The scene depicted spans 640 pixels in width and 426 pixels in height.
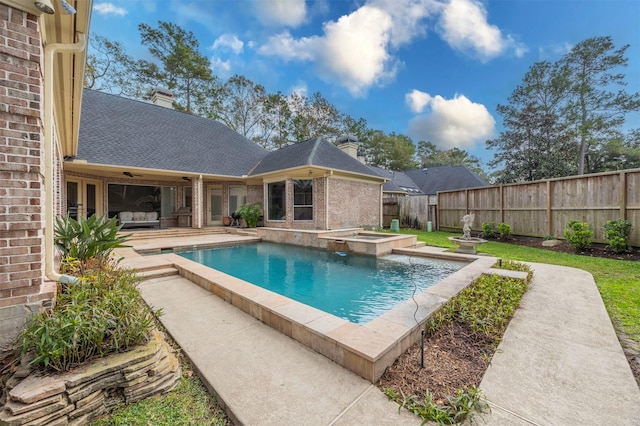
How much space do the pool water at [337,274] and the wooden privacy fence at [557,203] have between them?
4.80m

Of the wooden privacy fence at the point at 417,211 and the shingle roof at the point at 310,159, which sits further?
the wooden privacy fence at the point at 417,211

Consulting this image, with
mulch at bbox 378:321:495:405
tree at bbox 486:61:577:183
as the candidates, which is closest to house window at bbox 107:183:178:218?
mulch at bbox 378:321:495:405

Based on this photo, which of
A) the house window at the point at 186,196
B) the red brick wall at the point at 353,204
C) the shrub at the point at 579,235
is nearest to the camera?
the shrub at the point at 579,235

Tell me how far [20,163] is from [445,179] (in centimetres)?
2459

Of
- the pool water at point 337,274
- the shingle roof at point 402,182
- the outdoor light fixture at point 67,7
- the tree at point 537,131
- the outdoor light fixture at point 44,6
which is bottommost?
the pool water at point 337,274

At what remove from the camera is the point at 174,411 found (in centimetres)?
190

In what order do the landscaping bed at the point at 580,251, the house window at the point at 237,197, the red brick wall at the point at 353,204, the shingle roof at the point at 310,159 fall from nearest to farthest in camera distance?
the landscaping bed at the point at 580,251 → the shingle roof at the point at 310,159 → the red brick wall at the point at 353,204 → the house window at the point at 237,197

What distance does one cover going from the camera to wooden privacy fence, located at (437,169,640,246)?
696 centimetres

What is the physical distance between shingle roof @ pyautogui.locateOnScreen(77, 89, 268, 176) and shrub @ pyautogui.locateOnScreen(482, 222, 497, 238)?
38.1 feet

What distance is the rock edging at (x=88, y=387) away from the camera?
1.58 meters

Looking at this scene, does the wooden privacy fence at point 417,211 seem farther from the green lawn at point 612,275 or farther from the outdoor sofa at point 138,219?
the outdoor sofa at point 138,219

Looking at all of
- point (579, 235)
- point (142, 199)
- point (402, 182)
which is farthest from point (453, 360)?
point (402, 182)

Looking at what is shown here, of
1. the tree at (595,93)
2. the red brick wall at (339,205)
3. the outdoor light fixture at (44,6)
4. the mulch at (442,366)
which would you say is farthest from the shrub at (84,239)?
the tree at (595,93)

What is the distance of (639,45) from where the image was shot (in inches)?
613
